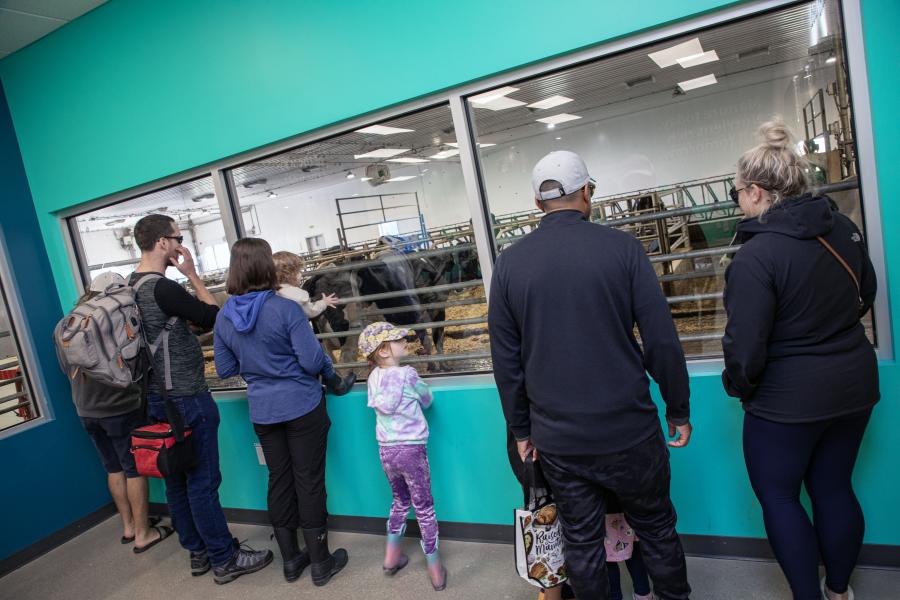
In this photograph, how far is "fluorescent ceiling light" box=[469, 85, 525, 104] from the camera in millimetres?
2415

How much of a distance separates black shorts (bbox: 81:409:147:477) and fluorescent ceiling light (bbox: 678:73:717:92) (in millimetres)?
3318

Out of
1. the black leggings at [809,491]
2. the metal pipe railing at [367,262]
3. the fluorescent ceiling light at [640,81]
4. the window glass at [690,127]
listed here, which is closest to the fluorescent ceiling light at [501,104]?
the window glass at [690,127]

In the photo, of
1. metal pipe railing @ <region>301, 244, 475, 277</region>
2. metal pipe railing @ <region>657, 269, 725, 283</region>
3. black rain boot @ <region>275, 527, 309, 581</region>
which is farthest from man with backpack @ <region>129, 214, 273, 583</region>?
metal pipe railing @ <region>657, 269, 725, 283</region>

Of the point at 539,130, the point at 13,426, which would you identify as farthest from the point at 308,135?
the point at 13,426

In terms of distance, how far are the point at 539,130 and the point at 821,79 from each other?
5.77ft

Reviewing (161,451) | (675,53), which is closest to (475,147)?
(675,53)

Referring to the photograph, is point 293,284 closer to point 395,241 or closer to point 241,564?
point 395,241

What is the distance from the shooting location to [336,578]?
261 cm

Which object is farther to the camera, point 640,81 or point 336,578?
point 640,81

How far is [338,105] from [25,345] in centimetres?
267

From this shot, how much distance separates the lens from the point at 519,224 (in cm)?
273

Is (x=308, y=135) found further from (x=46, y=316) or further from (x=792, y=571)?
(x=792, y=571)

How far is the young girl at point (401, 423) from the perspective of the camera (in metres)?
2.36

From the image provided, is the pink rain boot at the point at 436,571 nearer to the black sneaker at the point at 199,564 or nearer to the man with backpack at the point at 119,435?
the black sneaker at the point at 199,564
